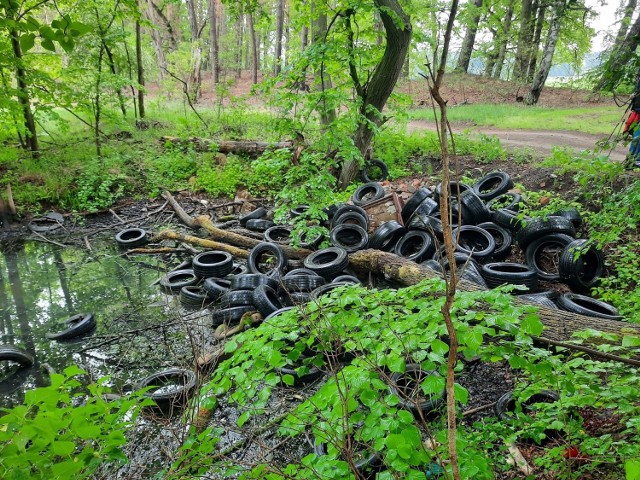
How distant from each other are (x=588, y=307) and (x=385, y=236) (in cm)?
332

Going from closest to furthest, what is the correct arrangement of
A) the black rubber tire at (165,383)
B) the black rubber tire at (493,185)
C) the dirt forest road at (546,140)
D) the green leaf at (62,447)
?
the green leaf at (62,447), the black rubber tire at (165,383), the black rubber tire at (493,185), the dirt forest road at (546,140)

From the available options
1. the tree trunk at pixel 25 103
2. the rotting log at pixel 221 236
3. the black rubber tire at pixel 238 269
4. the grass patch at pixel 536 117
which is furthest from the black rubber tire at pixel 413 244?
the tree trunk at pixel 25 103

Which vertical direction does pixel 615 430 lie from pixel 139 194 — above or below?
above

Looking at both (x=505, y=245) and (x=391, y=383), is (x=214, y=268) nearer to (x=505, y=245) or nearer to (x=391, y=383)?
(x=505, y=245)

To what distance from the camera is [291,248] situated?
755cm

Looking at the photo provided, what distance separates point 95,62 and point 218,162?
4.80 m

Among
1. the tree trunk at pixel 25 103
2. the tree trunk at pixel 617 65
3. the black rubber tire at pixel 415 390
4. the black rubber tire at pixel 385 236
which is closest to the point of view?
the black rubber tire at pixel 415 390

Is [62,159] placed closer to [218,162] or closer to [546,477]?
[218,162]

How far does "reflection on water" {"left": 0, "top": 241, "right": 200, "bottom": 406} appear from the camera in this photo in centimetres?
492

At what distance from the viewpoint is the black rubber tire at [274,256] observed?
22.8 ft

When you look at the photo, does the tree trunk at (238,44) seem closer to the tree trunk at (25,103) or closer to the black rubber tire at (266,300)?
the tree trunk at (25,103)

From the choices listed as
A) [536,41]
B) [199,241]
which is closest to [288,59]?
[199,241]

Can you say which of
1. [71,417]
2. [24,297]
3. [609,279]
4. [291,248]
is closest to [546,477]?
[71,417]

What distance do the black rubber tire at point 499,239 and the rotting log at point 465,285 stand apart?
6.11ft
